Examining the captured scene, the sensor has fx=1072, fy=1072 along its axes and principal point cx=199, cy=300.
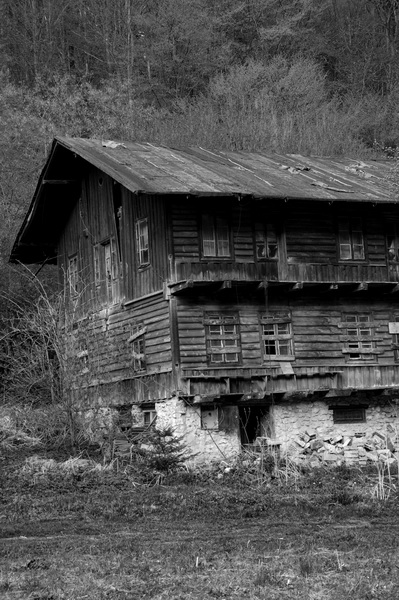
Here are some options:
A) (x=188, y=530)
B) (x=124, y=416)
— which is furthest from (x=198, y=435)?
(x=188, y=530)

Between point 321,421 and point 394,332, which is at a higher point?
point 394,332

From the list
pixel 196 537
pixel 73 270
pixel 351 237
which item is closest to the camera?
pixel 196 537

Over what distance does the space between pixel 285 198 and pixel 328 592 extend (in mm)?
16124

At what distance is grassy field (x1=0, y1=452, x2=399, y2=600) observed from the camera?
1337cm

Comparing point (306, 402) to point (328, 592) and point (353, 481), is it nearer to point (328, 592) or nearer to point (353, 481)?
point (353, 481)

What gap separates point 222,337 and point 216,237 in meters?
2.71

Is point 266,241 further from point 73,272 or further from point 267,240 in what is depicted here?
point 73,272

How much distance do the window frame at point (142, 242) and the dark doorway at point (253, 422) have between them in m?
4.88

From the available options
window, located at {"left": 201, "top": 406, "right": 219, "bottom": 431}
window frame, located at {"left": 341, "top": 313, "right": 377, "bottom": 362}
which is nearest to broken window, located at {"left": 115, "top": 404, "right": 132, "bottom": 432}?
window, located at {"left": 201, "top": 406, "right": 219, "bottom": 431}

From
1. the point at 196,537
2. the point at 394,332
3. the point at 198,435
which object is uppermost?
the point at 394,332

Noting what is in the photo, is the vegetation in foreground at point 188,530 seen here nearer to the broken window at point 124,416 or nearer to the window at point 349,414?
the broken window at point 124,416

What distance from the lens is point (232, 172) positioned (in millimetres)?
30516

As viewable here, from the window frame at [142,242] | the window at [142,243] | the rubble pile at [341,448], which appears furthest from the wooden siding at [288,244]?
the rubble pile at [341,448]

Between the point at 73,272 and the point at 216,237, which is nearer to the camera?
the point at 216,237
